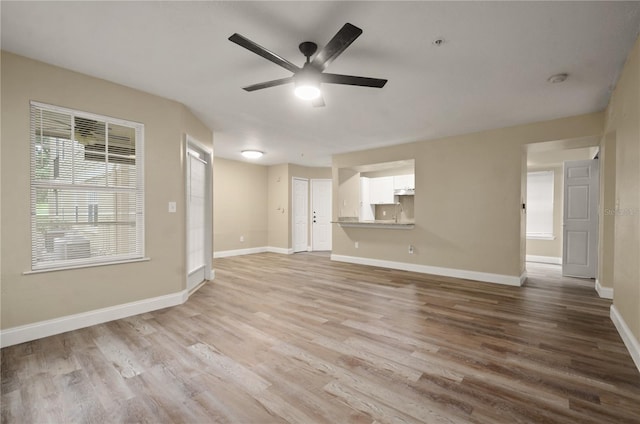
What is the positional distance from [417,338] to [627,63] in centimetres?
306

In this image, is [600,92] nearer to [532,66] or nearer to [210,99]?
[532,66]

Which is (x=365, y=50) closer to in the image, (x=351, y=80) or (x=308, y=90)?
(x=351, y=80)

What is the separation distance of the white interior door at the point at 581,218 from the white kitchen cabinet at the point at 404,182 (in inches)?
107

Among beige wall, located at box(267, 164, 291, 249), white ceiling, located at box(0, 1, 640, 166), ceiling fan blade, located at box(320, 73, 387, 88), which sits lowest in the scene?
beige wall, located at box(267, 164, 291, 249)

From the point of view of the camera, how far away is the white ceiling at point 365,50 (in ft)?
6.47

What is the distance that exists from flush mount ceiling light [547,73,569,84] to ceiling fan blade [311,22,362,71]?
2336 mm

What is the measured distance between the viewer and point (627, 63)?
253 centimetres

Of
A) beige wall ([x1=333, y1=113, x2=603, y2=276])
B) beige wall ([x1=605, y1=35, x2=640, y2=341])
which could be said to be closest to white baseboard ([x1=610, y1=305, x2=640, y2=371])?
beige wall ([x1=605, y1=35, x2=640, y2=341])

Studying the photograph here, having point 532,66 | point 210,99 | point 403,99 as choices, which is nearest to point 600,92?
point 532,66

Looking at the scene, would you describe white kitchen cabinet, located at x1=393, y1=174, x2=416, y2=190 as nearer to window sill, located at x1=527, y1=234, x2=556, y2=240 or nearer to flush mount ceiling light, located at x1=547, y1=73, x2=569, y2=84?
window sill, located at x1=527, y1=234, x2=556, y2=240

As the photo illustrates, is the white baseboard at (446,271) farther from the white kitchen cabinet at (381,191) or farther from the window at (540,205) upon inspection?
the window at (540,205)

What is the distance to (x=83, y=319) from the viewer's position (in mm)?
2875

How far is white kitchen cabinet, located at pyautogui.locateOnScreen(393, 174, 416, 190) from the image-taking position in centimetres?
662

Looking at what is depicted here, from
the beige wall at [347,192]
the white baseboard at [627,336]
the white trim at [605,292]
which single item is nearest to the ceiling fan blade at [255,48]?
the white baseboard at [627,336]
